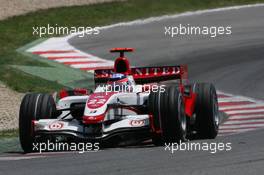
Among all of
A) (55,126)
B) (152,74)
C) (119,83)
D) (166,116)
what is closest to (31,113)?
(55,126)

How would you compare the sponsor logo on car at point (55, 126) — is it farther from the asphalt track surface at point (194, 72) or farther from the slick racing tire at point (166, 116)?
the slick racing tire at point (166, 116)

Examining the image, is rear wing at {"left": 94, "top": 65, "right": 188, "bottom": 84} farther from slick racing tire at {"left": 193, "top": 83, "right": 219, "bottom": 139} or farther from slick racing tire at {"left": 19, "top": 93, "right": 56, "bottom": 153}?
slick racing tire at {"left": 19, "top": 93, "right": 56, "bottom": 153}

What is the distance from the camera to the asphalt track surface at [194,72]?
10.4m

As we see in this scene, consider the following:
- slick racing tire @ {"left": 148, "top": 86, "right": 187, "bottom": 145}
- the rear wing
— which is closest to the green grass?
the rear wing

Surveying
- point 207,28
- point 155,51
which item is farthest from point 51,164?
point 207,28

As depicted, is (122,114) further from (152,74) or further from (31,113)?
(152,74)

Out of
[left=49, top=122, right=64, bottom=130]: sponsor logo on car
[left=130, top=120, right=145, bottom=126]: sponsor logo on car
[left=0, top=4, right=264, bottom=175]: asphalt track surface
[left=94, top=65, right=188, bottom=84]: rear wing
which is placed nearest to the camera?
[left=0, top=4, right=264, bottom=175]: asphalt track surface

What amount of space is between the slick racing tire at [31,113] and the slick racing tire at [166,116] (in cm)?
165

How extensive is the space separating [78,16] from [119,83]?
581 inches

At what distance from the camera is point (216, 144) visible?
43.2 ft

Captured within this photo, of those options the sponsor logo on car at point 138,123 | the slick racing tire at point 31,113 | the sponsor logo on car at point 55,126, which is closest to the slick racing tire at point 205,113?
the sponsor logo on car at point 138,123

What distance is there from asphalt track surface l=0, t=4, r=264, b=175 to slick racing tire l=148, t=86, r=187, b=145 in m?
0.34

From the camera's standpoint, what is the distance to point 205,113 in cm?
1486

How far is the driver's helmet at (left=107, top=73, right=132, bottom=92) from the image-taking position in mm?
14508
